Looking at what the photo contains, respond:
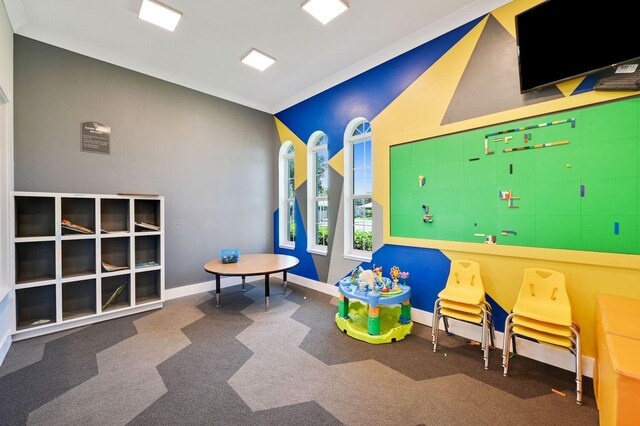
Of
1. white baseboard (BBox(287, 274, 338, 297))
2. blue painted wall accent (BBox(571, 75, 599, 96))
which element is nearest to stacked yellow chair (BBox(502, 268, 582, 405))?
blue painted wall accent (BBox(571, 75, 599, 96))

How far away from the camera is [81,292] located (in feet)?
10.8

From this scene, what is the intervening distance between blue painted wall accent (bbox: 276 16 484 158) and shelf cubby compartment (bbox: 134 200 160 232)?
8.77 feet

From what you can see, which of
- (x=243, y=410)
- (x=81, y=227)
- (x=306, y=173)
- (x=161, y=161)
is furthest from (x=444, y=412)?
(x=161, y=161)

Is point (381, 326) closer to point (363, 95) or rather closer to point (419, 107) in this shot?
point (419, 107)

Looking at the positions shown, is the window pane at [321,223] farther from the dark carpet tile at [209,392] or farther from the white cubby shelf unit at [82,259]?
the white cubby shelf unit at [82,259]

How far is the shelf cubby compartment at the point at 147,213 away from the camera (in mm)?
3735

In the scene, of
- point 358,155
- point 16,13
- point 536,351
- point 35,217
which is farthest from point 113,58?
point 536,351

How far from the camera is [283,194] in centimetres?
541

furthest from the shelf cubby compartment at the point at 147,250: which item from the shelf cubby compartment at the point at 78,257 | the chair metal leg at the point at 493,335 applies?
the chair metal leg at the point at 493,335

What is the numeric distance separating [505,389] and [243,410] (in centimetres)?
200

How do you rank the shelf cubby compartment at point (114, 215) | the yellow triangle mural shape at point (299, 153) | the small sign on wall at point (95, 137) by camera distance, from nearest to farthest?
1. the small sign on wall at point (95, 137)
2. the shelf cubby compartment at point (114, 215)
3. the yellow triangle mural shape at point (299, 153)

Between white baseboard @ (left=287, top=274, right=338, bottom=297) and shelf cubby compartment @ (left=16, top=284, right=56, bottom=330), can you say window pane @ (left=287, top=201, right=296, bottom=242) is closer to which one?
white baseboard @ (left=287, top=274, right=338, bottom=297)

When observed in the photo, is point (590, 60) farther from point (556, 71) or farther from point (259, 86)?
point (259, 86)

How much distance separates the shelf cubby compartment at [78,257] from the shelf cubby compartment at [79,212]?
7.2 inches
